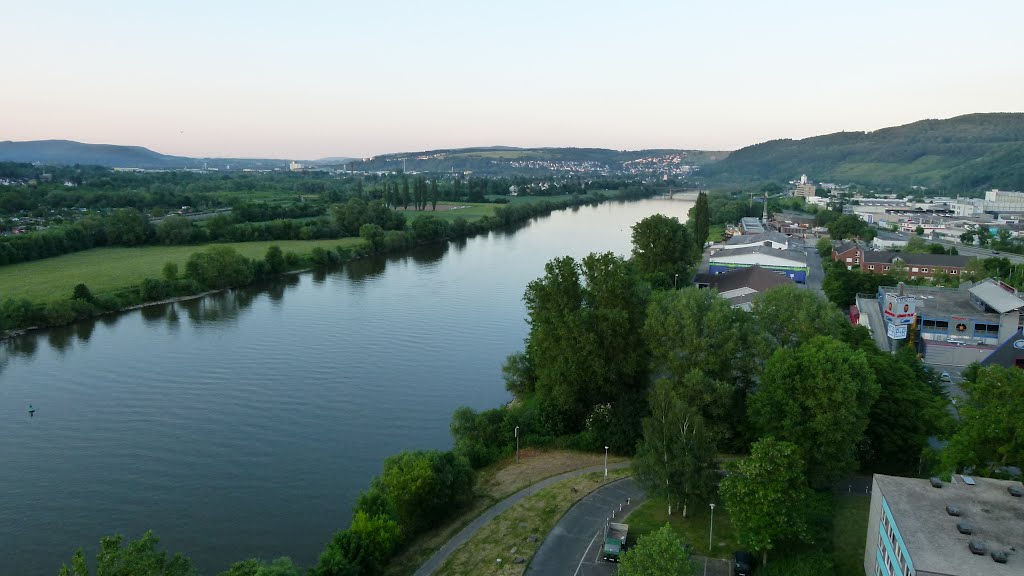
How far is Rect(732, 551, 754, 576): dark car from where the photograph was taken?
10273 mm

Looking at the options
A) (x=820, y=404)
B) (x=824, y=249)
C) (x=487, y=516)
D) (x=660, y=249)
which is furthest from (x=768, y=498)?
(x=824, y=249)

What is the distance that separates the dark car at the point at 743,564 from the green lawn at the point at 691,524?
0.38 meters

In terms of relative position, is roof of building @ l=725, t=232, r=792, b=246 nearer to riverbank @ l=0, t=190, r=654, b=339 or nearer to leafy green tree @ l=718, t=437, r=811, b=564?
riverbank @ l=0, t=190, r=654, b=339

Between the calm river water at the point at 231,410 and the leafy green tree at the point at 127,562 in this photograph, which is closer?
the leafy green tree at the point at 127,562

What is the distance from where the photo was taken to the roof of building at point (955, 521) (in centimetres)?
795

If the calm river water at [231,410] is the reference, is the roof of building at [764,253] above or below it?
above

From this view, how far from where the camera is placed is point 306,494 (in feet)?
47.2

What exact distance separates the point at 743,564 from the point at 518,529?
387 centimetres

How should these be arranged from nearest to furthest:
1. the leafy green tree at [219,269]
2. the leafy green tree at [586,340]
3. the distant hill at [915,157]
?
1. the leafy green tree at [586,340]
2. the leafy green tree at [219,269]
3. the distant hill at [915,157]

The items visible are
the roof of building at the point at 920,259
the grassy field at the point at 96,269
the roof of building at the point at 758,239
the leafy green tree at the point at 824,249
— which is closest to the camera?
the grassy field at the point at 96,269

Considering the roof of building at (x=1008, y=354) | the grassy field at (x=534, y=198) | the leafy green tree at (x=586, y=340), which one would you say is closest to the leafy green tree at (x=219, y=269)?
the leafy green tree at (x=586, y=340)

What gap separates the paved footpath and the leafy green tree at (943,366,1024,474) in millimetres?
6119

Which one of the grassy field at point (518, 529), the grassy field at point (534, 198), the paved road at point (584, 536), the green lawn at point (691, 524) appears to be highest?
the grassy field at point (534, 198)

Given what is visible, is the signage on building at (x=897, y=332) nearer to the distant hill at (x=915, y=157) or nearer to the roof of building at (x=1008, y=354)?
the roof of building at (x=1008, y=354)
